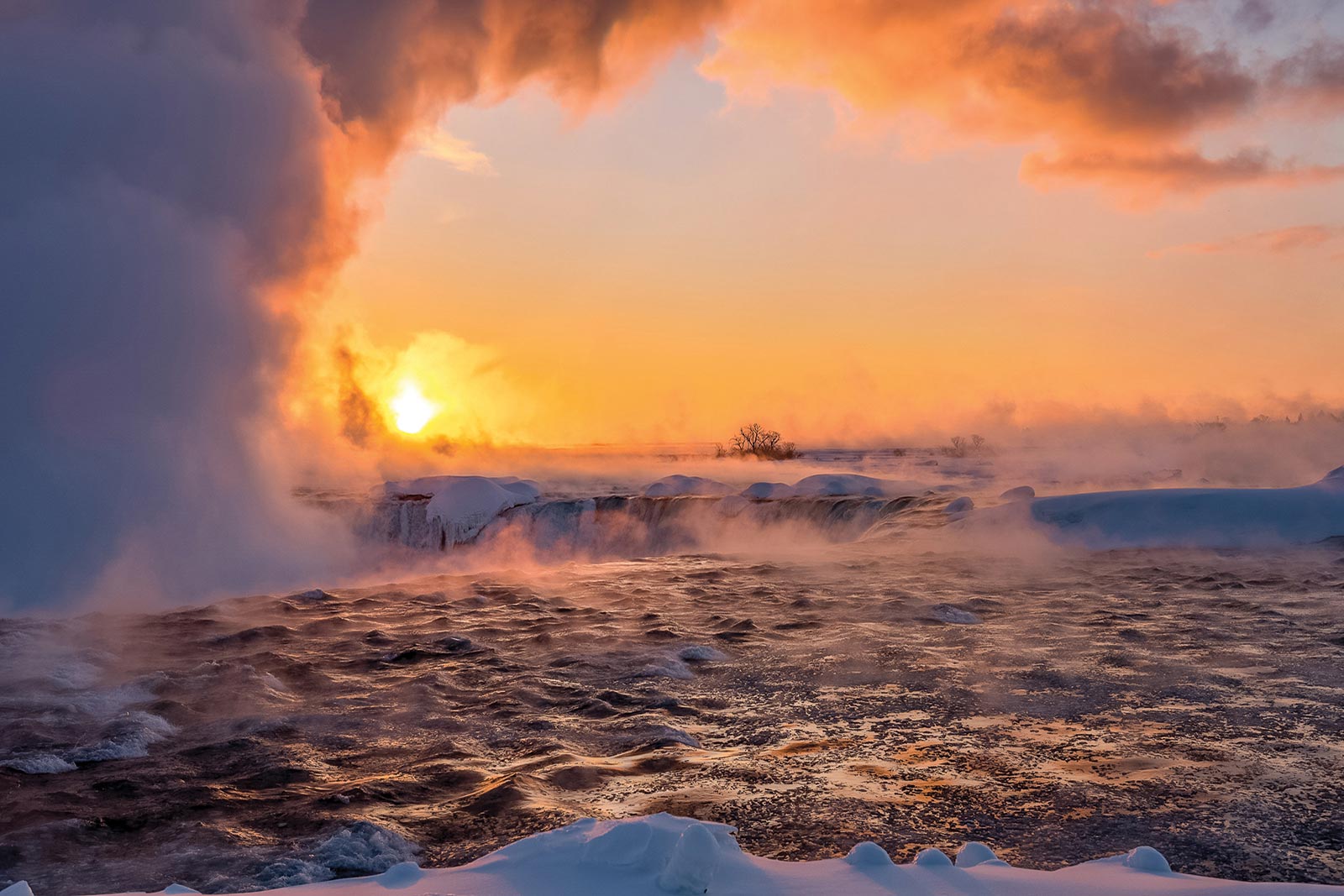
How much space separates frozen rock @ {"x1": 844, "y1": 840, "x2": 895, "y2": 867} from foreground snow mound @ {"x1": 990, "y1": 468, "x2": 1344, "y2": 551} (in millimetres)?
12247

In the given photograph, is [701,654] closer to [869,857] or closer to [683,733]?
[683,733]

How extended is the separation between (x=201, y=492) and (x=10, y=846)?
31.2 feet

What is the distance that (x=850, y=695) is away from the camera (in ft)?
16.6

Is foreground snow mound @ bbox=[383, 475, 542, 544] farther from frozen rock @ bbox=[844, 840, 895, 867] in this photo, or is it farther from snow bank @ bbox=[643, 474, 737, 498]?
frozen rock @ bbox=[844, 840, 895, 867]

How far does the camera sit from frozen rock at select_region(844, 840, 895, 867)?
2531 millimetres

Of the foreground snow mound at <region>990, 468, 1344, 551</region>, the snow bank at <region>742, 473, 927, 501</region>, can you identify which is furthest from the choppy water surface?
the snow bank at <region>742, 473, 927, 501</region>

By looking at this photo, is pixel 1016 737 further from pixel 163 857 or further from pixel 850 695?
pixel 163 857

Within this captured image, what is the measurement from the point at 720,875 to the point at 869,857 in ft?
1.60

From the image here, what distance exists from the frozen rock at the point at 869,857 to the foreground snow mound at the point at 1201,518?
12.2 meters

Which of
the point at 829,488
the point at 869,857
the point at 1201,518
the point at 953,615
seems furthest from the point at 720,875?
the point at 829,488

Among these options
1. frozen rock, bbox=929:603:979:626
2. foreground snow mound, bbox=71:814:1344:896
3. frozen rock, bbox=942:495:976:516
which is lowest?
frozen rock, bbox=929:603:979:626

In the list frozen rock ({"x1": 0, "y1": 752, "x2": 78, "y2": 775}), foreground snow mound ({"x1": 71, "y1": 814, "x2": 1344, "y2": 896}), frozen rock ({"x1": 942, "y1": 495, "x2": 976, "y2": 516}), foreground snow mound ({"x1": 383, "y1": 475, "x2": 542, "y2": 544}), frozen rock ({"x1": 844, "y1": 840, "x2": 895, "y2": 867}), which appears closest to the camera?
foreground snow mound ({"x1": 71, "y1": 814, "x2": 1344, "y2": 896})

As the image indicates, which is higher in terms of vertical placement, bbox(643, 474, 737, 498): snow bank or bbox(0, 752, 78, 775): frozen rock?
bbox(643, 474, 737, 498): snow bank

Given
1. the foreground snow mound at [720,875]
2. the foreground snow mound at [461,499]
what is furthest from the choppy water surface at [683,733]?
the foreground snow mound at [461,499]
